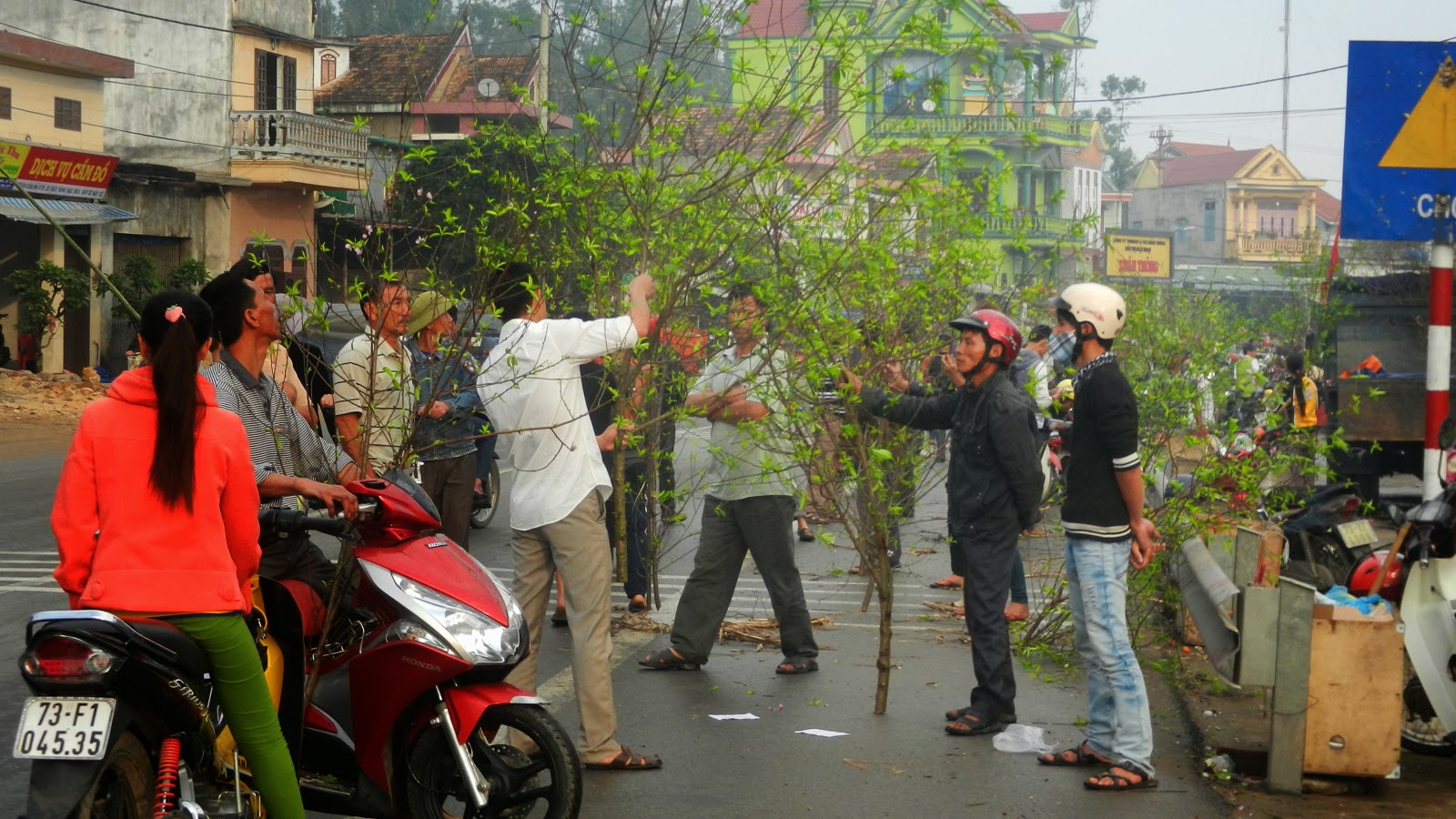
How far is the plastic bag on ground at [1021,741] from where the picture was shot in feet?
21.8

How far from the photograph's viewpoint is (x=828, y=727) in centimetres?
699

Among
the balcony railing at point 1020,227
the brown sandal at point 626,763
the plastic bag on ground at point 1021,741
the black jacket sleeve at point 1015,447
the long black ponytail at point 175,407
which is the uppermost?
the balcony railing at point 1020,227

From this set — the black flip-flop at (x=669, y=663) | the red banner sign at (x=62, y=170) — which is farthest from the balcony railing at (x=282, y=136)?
the black flip-flop at (x=669, y=663)

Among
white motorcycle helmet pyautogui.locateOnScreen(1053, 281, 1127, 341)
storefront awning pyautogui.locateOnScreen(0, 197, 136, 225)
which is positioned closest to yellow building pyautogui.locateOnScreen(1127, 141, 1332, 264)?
storefront awning pyautogui.locateOnScreen(0, 197, 136, 225)

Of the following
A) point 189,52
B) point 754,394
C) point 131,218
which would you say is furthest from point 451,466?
point 189,52

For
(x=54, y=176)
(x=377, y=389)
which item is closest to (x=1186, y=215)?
(x=54, y=176)

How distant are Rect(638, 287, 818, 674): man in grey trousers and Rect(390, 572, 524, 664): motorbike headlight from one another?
3093mm

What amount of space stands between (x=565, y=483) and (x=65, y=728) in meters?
2.57

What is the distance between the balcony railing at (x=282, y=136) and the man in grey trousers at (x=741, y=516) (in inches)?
1128

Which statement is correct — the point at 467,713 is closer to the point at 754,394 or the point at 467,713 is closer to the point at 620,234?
the point at 754,394

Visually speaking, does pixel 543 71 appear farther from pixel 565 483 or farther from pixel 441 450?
pixel 565 483

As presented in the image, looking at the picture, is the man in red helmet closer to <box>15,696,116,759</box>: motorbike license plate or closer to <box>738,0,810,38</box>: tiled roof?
<box>738,0,810,38</box>: tiled roof

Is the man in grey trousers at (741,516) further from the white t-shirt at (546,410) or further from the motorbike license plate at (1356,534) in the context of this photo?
the motorbike license plate at (1356,534)

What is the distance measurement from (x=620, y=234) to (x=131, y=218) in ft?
76.9
